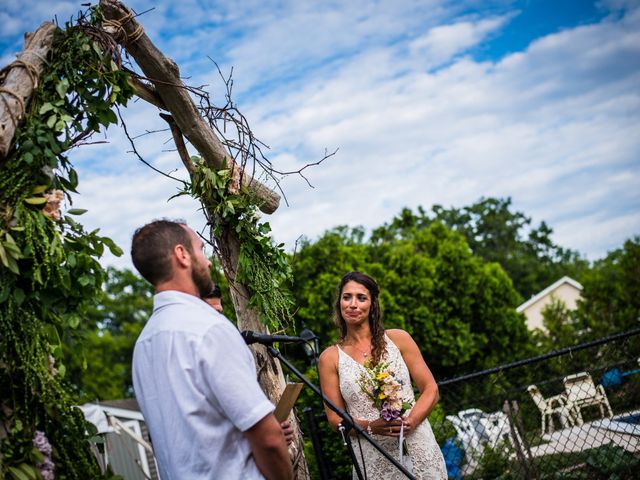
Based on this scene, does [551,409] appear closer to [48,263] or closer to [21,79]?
[48,263]

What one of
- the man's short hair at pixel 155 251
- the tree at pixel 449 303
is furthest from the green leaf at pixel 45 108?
the tree at pixel 449 303

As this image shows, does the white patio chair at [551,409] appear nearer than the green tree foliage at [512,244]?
Yes

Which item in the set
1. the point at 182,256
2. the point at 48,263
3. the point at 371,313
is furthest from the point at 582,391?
the point at 48,263

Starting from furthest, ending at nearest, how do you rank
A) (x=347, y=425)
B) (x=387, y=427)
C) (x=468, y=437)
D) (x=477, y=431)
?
(x=468, y=437)
(x=477, y=431)
(x=387, y=427)
(x=347, y=425)

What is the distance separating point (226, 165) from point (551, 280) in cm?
4840

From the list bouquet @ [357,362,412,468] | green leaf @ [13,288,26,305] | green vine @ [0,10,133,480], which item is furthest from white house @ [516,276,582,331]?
green leaf @ [13,288,26,305]

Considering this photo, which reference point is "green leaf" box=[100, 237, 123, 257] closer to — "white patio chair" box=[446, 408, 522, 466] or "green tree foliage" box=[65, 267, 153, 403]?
"white patio chair" box=[446, 408, 522, 466]

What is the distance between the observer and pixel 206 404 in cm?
168

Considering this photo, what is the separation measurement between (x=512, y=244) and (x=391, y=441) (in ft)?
172

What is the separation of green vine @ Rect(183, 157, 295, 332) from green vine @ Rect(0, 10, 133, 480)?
79 cm

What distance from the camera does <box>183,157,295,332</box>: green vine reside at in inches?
134

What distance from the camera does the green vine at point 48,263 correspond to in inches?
88.2

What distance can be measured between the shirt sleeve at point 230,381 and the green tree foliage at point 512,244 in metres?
44.8

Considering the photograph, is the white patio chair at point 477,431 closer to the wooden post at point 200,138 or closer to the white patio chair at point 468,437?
the white patio chair at point 468,437
